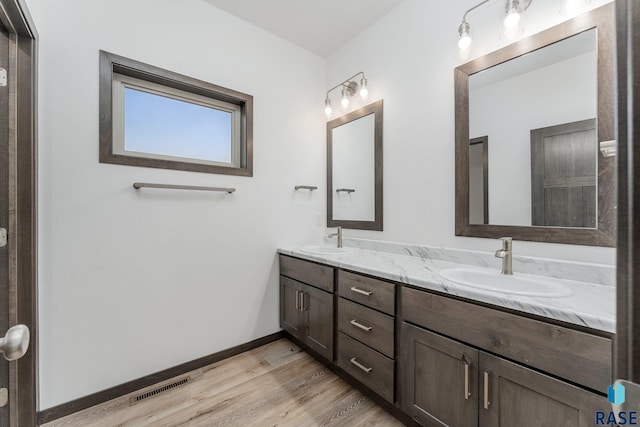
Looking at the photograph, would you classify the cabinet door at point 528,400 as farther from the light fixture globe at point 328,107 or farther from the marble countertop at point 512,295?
the light fixture globe at point 328,107

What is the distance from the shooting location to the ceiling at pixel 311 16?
195 cm

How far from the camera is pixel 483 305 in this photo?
1.07 meters

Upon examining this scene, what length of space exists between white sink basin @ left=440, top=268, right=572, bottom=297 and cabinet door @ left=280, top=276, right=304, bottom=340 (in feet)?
3.64

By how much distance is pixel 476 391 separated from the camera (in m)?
1.09

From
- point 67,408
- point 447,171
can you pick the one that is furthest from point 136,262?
point 447,171

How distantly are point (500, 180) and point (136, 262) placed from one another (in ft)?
7.22

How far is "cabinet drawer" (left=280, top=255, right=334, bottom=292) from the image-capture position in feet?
5.87

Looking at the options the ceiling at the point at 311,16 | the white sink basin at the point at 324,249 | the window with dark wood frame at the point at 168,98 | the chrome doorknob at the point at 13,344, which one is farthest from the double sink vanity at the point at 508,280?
the chrome doorknob at the point at 13,344

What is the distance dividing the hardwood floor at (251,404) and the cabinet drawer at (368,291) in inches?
23.4

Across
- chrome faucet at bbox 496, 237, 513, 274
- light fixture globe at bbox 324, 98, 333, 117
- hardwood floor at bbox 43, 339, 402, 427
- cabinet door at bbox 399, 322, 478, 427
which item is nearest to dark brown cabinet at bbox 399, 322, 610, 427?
cabinet door at bbox 399, 322, 478, 427

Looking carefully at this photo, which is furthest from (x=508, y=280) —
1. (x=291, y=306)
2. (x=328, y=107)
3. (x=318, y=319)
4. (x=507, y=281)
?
(x=328, y=107)

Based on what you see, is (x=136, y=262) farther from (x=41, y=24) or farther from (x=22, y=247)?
(x=41, y=24)

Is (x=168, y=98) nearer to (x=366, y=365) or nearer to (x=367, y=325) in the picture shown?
(x=367, y=325)

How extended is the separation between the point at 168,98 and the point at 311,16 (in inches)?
48.1
